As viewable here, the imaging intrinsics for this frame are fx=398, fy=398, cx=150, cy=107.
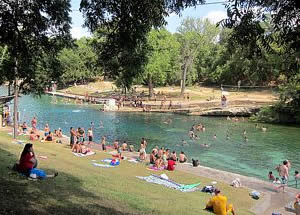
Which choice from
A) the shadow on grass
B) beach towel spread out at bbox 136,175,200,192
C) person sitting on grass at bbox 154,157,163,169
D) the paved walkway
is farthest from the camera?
person sitting on grass at bbox 154,157,163,169

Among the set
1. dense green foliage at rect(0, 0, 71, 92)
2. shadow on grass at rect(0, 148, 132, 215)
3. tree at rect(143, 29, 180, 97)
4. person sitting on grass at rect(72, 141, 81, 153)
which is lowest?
person sitting on grass at rect(72, 141, 81, 153)

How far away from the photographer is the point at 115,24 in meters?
8.48

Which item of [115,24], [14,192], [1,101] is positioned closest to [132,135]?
[1,101]

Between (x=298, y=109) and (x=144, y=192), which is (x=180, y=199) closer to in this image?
(x=144, y=192)

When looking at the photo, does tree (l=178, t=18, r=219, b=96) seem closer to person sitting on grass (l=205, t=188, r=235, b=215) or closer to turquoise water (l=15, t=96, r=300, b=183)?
turquoise water (l=15, t=96, r=300, b=183)

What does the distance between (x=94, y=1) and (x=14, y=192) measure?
5843mm

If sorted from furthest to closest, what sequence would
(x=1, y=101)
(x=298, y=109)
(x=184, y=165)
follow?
(x=298, y=109) < (x=1, y=101) < (x=184, y=165)

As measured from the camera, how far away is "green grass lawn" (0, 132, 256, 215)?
34.1 feet

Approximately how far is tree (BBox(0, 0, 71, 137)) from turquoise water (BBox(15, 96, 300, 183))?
19.3 m

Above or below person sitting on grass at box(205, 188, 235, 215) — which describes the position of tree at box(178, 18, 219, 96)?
above

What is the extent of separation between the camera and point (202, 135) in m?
40.2

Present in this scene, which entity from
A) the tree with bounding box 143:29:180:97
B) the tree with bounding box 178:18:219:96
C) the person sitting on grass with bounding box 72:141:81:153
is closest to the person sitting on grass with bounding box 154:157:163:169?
the person sitting on grass with bounding box 72:141:81:153

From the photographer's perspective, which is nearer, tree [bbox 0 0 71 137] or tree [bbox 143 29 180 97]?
tree [bbox 0 0 71 137]

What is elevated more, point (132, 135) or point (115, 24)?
point (115, 24)
